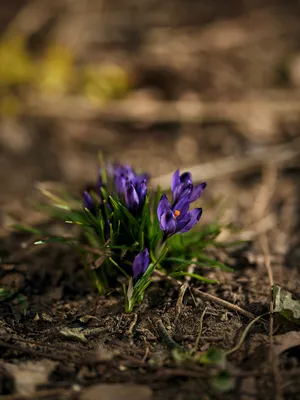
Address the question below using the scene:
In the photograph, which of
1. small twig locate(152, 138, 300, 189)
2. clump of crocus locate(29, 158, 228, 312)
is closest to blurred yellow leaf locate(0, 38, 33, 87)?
small twig locate(152, 138, 300, 189)

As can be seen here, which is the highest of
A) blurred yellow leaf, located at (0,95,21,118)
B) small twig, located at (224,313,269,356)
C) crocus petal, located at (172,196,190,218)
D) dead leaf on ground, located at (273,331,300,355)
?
blurred yellow leaf, located at (0,95,21,118)

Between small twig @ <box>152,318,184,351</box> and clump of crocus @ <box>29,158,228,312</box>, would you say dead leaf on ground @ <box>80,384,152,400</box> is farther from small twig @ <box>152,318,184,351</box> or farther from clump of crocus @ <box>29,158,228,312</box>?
clump of crocus @ <box>29,158,228,312</box>

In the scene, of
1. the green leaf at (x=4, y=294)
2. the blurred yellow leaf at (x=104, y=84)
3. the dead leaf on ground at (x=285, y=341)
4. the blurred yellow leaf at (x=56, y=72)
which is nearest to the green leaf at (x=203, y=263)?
the dead leaf on ground at (x=285, y=341)

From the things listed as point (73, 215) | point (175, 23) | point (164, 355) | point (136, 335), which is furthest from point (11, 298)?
point (175, 23)

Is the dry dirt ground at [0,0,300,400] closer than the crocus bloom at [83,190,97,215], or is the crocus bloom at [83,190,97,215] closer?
the dry dirt ground at [0,0,300,400]

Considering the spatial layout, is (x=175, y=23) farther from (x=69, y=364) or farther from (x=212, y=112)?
(x=69, y=364)

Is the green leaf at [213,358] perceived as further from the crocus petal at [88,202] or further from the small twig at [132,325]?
the crocus petal at [88,202]

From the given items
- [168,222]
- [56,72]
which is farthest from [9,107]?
[168,222]
